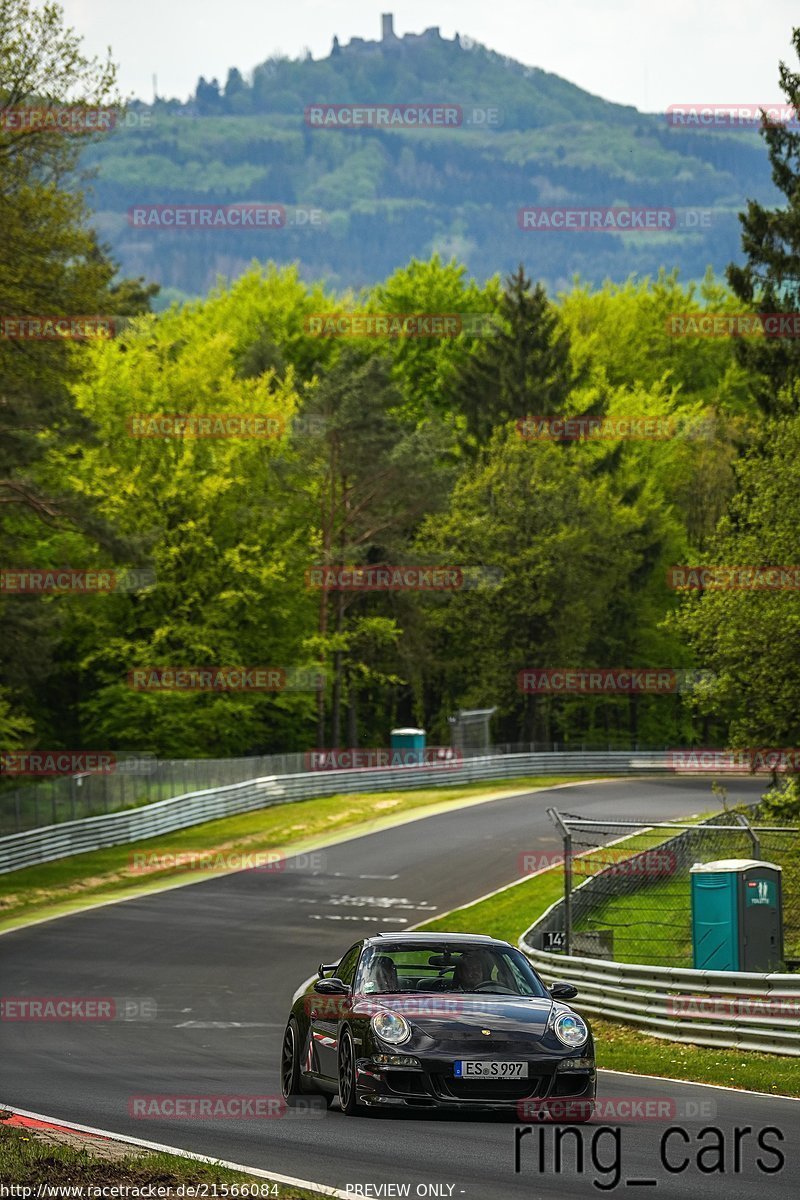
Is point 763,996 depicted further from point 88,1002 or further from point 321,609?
point 321,609

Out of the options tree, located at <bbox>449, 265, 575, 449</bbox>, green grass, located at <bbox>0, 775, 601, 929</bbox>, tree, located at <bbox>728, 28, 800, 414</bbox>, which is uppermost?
tree, located at <bbox>449, 265, 575, 449</bbox>

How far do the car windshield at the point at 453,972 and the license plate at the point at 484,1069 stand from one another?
3.40ft

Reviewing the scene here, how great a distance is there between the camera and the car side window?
41.5ft

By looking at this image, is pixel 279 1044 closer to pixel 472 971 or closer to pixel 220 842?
pixel 472 971

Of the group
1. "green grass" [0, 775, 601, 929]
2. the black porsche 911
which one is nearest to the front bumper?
the black porsche 911

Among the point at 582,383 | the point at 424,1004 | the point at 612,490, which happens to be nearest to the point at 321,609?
the point at 612,490

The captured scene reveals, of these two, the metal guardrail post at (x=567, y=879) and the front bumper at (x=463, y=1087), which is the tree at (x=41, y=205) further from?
the front bumper at (x=463, y=1087)

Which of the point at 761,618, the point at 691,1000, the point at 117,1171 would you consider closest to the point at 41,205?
the point at 761,618

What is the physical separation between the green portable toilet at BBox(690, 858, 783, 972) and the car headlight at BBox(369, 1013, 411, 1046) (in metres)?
8.34

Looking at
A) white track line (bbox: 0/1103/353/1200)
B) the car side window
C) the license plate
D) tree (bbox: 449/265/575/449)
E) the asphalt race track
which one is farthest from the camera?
tree (bbox: 449/265/575/449)

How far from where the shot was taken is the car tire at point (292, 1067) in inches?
511

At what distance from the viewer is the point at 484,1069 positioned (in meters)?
11.1

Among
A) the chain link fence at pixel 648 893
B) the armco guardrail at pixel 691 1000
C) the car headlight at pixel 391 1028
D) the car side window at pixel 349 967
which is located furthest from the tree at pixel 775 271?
the car headlight at pixel 391 1028

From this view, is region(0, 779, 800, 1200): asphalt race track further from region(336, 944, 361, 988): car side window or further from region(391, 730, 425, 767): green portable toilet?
region(391, 730, 425, 767): green portable toilet
